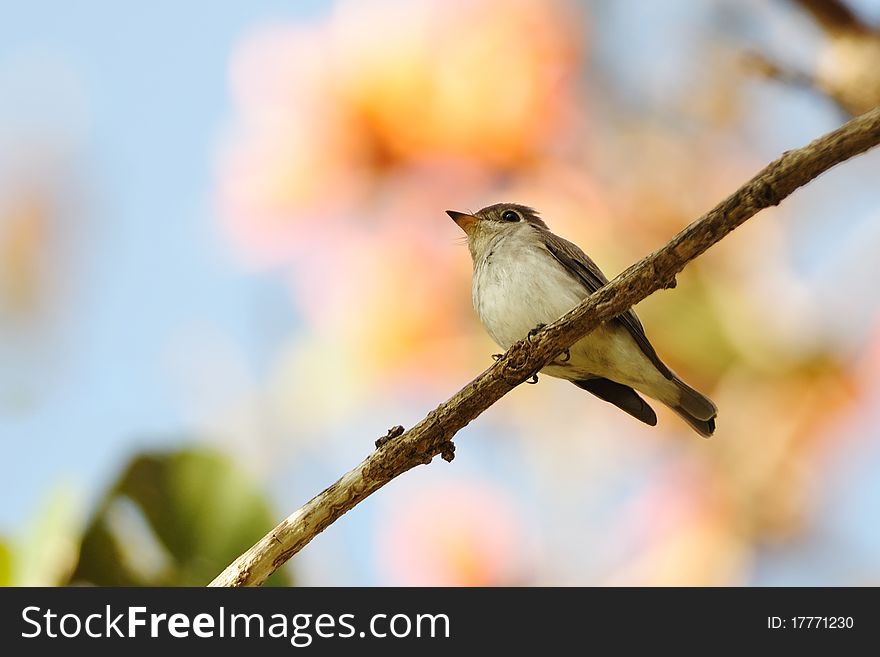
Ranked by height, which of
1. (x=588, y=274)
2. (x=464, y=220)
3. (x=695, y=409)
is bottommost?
(x=695, y=409)

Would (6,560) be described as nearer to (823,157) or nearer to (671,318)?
(823,157)

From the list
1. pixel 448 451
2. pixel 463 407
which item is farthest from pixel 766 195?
pixel 448 451

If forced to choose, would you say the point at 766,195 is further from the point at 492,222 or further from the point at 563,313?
the point at 492,222

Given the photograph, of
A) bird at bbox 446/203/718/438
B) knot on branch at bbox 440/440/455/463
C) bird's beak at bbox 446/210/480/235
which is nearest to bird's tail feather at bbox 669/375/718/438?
bird at bbox 446/203/718/438

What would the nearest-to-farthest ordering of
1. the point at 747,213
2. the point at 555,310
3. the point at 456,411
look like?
the point at 747,213
the point at 456,411
the point at 555,310

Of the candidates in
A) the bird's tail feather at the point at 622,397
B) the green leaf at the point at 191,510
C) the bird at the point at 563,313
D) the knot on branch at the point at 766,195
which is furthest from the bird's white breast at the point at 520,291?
the knot on branch at the point at 766,195

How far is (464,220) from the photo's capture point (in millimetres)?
5215

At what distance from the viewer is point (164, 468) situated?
4109 mm

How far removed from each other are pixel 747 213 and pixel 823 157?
236mm

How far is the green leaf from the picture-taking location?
400cm

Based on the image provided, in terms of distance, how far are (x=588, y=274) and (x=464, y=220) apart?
0.67 metres

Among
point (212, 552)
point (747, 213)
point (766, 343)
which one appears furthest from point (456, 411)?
point (766, 343)

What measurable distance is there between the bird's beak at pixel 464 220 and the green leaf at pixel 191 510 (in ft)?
5.54

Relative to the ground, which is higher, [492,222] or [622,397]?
[492,222]
